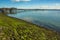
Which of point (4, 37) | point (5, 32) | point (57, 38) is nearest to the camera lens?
point (4, 37)

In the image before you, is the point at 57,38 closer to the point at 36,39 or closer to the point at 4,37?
the point at 36,39

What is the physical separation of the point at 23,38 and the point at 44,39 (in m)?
3.59

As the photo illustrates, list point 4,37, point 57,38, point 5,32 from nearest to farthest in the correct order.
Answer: point 4,37
point 5,32
point 57,38

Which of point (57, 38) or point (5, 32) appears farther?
point (57, 38)

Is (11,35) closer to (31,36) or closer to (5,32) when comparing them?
(5,32)

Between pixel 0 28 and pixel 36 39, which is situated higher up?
pixel 0 28

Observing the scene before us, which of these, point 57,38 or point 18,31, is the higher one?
point 18,31

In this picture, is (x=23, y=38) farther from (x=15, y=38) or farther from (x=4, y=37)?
(x=4, y=37)

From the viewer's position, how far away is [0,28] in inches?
930

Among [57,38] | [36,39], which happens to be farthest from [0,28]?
[57,38]

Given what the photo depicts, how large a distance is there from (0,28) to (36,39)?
4697 mm

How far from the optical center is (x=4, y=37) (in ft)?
73.4

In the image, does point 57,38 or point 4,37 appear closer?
point 4,37

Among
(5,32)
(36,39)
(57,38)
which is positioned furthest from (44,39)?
(5,32)
